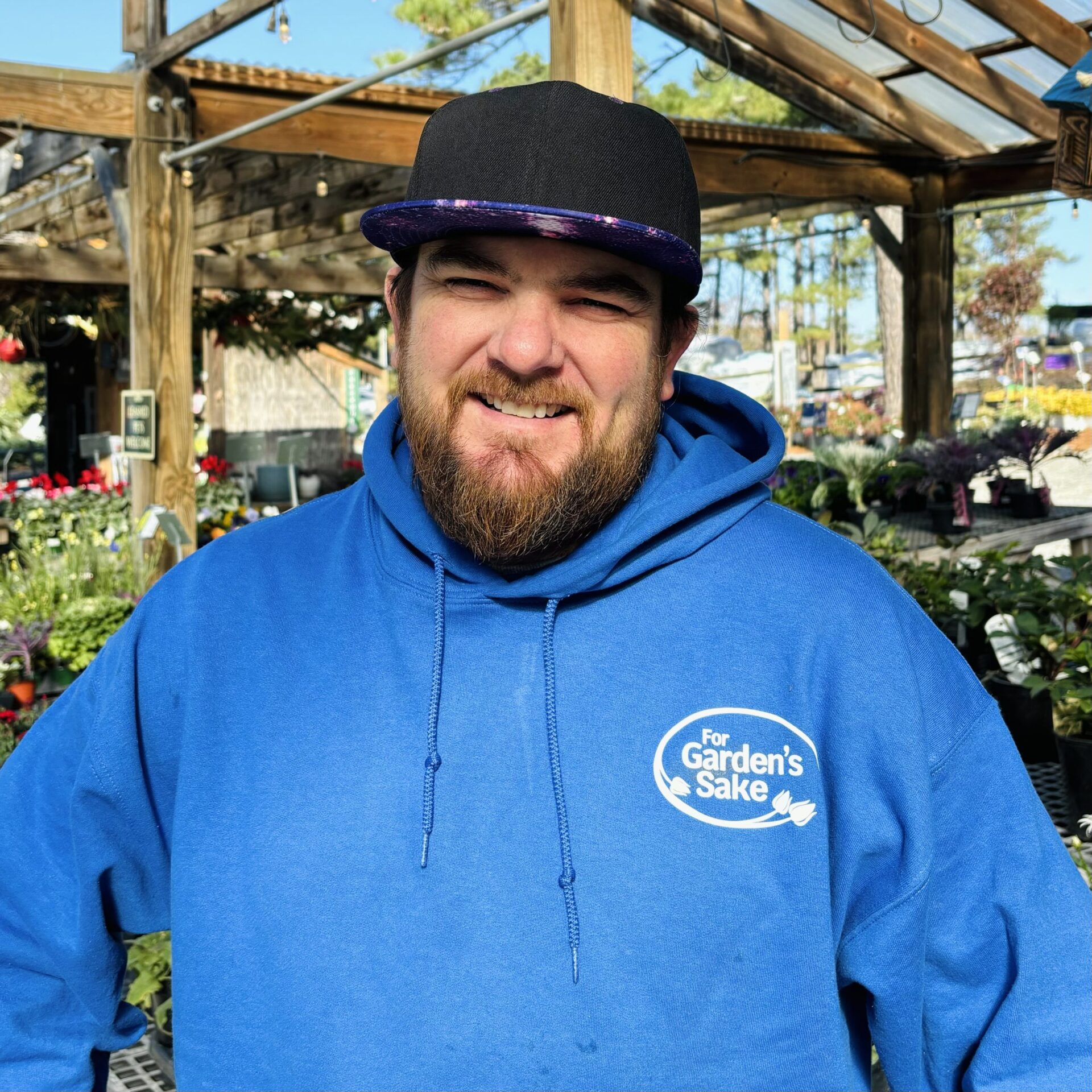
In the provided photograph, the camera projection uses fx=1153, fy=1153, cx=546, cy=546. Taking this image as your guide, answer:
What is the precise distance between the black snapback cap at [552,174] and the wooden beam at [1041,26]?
5.69m

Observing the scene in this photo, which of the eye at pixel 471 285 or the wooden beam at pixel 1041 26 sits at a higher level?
the wooden beam at pixel 1041 26

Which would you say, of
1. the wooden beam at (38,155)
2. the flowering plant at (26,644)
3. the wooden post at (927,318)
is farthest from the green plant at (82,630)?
the wooden post at (927,318)

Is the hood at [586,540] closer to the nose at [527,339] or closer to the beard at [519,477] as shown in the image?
the beard at [519,477]

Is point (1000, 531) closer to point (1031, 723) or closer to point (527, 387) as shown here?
point (1031, 723)

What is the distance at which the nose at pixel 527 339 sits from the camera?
43.3 inches

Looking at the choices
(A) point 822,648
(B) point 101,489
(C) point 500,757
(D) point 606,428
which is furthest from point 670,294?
(B) point 101,489

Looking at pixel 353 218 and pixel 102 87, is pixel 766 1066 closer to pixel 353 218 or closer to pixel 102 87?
pixel 102 87

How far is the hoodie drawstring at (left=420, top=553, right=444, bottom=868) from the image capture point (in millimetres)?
1055

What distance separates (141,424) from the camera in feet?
18.3

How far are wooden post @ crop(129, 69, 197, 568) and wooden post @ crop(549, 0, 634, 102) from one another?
322 centimetres

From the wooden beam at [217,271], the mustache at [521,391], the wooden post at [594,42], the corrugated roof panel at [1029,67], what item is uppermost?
the corrugated roof panel at [1029,67]

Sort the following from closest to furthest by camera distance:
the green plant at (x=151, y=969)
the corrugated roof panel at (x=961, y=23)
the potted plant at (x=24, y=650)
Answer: the green plant at (x=151, y=969) < the potted plant at (x=24, y=650) < the corrugated roof panel at (x=961, y=23)

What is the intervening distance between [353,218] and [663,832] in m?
8.74

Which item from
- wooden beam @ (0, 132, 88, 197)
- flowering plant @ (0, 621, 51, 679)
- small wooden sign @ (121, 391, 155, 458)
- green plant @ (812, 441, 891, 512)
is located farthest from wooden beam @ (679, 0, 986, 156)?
flowering plant @ (0, 621, 51, 679)
